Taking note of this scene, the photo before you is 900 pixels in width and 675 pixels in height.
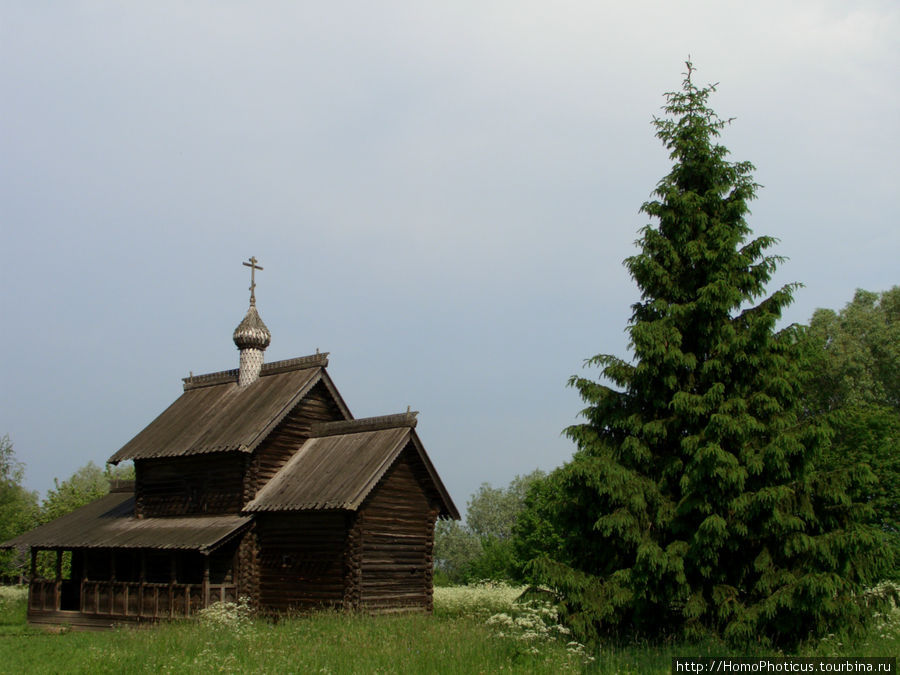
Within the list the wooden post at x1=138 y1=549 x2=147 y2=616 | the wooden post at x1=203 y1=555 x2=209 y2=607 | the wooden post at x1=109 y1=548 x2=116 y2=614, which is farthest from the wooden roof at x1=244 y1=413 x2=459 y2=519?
the wooden post at x1=109 y1=548 x2=116 y2=614

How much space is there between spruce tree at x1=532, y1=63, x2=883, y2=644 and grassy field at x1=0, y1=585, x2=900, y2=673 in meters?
0.87

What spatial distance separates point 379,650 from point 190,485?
15314 mm

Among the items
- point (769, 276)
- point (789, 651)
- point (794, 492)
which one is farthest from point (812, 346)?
point (789, 651)

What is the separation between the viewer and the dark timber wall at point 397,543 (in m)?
25.2

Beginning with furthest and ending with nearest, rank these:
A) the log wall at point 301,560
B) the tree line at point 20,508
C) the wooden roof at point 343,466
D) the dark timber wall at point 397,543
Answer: the tree line at point 20,508 < the dark timber wall at point 397,543 < the log wall at point 301,560 < the wooden roof at point 343,466

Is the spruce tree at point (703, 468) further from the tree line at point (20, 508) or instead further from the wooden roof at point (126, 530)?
the tree line at point (20, 508)

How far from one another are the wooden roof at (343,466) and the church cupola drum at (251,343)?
168 inches

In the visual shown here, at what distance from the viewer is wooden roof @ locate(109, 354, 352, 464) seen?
27.5 meters

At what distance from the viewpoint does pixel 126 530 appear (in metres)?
28.8

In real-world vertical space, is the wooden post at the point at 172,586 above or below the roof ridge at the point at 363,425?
below

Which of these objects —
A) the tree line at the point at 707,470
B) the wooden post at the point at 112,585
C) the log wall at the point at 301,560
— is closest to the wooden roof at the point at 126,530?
the wooden post at the point at 112,585

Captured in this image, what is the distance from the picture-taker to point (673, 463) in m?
16.7

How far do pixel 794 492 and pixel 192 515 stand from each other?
20671 millimetres

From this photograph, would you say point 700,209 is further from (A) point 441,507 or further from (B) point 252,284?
(B) point 252,284
